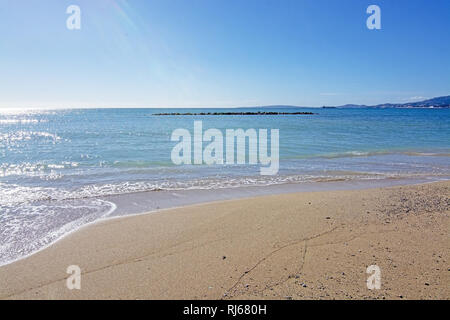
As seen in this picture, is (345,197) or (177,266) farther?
(345,197)

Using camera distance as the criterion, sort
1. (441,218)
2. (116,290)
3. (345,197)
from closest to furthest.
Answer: (116,290) < (441,218) < (345,197)

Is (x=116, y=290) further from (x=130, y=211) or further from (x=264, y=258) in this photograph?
(x=130, y=211)

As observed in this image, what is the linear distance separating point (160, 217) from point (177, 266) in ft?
8.90

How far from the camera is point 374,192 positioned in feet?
31.4

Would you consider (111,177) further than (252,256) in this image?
Yes

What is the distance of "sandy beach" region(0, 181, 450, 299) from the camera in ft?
13.3

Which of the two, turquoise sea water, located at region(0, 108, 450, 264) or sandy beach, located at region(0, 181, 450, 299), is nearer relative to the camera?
sandy beach, located at region(0, 181, 450, 299)

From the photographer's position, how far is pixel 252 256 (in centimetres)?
504

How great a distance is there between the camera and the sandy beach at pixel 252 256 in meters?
4.07

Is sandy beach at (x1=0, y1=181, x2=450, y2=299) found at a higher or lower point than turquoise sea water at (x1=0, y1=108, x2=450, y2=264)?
lower

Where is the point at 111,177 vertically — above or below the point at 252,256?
above

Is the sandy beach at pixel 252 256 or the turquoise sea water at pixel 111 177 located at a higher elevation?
the turquoise sea water at pixel 111 177
